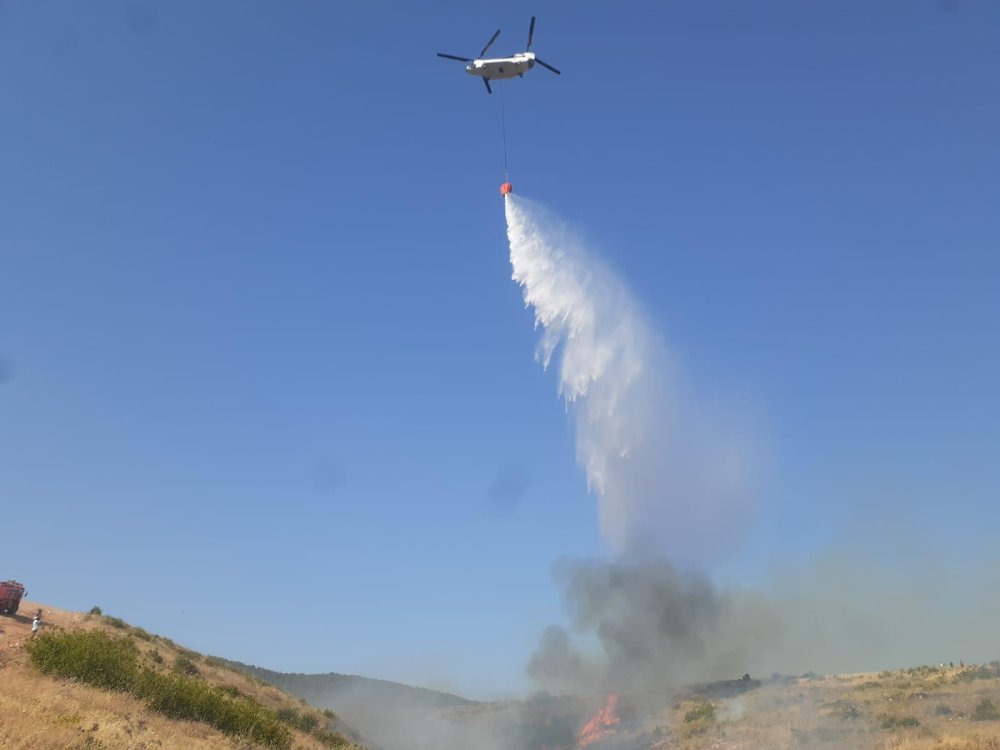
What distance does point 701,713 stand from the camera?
171 feet

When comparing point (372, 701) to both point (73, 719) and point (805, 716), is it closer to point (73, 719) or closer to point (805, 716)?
point (805, 716)

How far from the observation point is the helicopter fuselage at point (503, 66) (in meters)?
46.5

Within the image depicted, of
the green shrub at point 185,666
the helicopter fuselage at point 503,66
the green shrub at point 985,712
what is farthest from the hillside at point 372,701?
the helicopter fuselage at point 503,66

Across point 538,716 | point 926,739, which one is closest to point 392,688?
point 538,716

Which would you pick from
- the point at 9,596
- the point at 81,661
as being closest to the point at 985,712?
the point at 81,661

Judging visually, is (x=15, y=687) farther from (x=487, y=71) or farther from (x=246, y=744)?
(x=487, y=71)

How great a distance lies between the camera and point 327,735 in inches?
1738

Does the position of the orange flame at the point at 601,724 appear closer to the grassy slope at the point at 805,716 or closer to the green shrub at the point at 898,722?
the grassy slope at the point at 805,716

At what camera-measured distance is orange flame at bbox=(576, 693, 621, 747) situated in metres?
56.8

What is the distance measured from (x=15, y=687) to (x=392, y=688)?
358 ft

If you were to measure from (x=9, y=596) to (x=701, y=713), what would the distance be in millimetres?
43827

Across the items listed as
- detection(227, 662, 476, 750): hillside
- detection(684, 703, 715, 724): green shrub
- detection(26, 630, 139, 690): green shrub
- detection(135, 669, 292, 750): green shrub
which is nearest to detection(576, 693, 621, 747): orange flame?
detection(684, 703, 715, 724): green shrub

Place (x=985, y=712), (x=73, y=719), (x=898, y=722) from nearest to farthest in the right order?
(x=73, y=719), (x=985, y=712), (x=898, y=722)

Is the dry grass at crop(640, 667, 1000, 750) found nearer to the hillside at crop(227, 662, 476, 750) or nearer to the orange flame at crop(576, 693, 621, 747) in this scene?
the orange flame at crop(576, 693, 621, 747)
